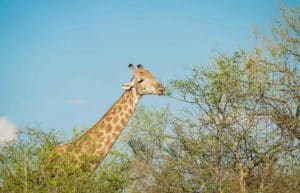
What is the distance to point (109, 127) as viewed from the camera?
48.4 ft

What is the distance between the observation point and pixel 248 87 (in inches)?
504

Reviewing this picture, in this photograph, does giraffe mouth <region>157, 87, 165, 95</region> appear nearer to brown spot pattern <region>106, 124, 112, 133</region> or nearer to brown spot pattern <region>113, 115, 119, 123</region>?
brown spot pattern <region>113, 115, 119, 123</region>

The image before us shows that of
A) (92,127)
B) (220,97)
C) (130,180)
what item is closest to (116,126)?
(92,127)

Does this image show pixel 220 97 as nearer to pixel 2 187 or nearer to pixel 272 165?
pixel 272 165

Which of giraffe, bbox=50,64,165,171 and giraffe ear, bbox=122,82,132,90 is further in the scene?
giraffe ear, bbox=122,82,132,90

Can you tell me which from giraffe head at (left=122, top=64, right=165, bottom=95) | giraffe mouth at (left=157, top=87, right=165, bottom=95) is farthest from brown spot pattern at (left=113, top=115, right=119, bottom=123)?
giraffe mouth at (left=157, top=87, right=165, bottom=95)

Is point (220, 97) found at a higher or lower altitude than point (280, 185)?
higher

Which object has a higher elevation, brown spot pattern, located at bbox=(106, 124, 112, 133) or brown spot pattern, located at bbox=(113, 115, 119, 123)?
brown spot pattern, located at bbox=(113, 115, 119, 123)

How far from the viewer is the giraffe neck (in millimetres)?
13470

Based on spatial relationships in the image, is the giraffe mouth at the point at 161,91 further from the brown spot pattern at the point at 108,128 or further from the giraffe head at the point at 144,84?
the brown spot pattern at the point at 108,128

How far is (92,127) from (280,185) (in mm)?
5578

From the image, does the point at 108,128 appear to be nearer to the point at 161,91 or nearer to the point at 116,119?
the point at 116,119

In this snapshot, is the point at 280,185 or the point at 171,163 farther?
the point at 171,163

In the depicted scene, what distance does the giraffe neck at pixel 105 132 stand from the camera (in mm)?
13470
